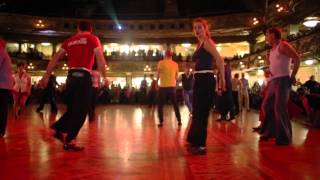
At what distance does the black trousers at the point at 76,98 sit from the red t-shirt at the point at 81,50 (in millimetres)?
112

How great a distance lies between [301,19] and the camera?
2822 cm

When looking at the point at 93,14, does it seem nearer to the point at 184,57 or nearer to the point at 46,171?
the point at 184,57

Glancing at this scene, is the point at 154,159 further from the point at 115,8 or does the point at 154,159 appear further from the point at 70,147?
the point at 115,8

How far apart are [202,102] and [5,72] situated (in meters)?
3.51

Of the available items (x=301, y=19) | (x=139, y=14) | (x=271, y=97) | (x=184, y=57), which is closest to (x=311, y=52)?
(x=301, y=19)

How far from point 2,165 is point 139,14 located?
44.2 meters

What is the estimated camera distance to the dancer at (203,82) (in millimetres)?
5859

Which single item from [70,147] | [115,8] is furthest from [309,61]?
[115,8]

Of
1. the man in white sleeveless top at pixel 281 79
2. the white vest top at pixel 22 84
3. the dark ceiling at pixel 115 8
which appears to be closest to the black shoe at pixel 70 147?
the man in white sleeveless top at pixel 281 79

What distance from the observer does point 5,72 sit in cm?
746

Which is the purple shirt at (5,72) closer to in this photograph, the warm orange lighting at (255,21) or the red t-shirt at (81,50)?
the red t-shirt at (81,50)

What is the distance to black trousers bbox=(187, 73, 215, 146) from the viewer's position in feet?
19.2

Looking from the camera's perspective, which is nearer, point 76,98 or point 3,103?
point 76,98

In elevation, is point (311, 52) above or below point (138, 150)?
above
